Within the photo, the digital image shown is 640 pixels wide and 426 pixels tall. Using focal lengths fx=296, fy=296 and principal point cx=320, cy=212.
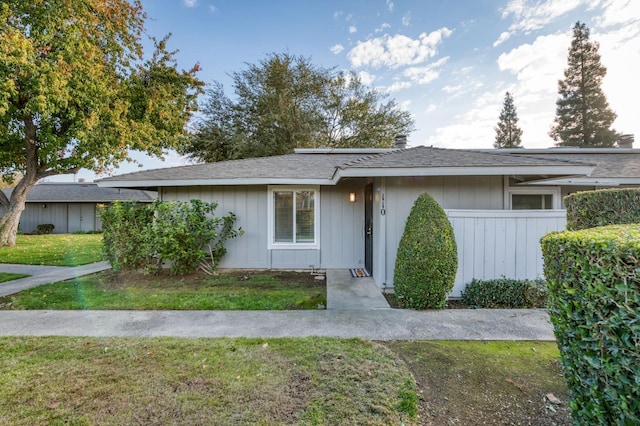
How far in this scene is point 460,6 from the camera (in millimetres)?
9250

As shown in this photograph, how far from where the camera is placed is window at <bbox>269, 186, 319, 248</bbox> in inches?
294

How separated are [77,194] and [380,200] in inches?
930

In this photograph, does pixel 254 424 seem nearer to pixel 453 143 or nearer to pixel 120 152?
pixel 120 152

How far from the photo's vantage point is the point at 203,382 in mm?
2645

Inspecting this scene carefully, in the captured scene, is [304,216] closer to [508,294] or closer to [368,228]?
[368,228]

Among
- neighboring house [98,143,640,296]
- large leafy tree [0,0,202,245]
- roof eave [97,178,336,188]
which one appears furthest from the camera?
large leafy tree [0,0,202,245]

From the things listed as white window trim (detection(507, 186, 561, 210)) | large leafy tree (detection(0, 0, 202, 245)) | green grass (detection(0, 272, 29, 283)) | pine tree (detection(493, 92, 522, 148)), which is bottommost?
green grass (detection(0, 272, 29, 283))

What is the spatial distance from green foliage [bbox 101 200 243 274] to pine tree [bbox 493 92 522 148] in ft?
108

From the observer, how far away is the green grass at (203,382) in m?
2.22

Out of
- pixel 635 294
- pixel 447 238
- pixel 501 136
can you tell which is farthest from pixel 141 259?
pixel 501 136

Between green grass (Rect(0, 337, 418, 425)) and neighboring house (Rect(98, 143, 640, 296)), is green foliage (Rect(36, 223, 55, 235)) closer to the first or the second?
neighboring house (Rect(98, 143, 640, 296))

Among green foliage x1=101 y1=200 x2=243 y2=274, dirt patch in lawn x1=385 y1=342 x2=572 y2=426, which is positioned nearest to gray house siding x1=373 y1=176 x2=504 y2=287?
dirt patch in lawn x1=385 y1=342 x2=572 y2=426

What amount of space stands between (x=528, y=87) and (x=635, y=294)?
15526 mm

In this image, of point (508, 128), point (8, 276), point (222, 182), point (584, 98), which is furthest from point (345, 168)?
point (508, 128)
